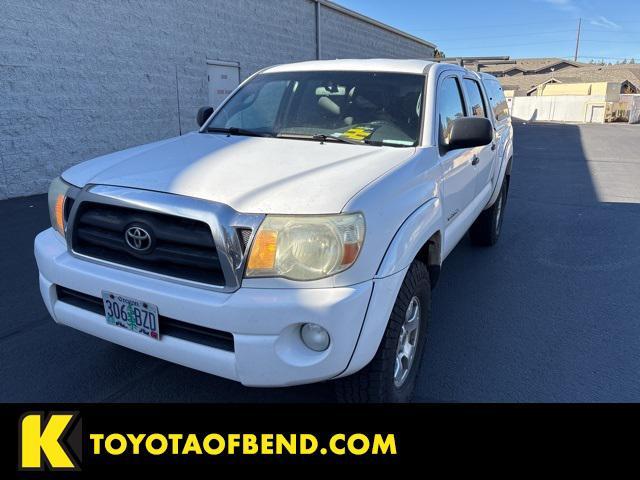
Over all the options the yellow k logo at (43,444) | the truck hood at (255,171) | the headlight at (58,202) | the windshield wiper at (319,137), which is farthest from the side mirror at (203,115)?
the yellow k logo at (43,444)

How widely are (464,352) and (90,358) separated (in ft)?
8.02

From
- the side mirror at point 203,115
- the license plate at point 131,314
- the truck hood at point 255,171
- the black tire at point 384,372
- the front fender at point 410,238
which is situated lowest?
the black tire at point 384,372

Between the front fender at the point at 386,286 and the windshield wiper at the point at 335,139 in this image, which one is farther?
the windshield wiper at the point at 335,139

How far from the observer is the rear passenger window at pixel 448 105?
318 centimetres

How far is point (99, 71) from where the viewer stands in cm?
859

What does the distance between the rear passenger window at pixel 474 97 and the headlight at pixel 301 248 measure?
2.57m

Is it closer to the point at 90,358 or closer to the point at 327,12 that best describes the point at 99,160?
the point at 90,358

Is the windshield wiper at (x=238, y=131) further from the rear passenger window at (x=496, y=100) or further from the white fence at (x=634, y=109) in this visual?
the white fence at (x=634, y=109)

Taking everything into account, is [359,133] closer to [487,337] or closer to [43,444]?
[487,337]

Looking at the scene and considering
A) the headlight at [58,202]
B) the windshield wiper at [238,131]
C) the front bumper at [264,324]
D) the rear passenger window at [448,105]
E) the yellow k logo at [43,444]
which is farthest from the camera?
the windshield wiper at [238,131]

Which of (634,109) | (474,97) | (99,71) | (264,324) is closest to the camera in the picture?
(264,324)

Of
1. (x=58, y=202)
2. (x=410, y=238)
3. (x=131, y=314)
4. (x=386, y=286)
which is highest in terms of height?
(x=58, y=202)

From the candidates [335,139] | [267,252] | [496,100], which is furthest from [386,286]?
[496,100]

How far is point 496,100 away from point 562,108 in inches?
1294
